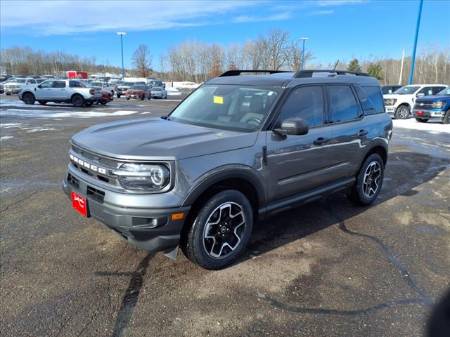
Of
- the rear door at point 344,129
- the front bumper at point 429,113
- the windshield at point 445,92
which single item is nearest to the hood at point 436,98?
the front bumper at point 429,113

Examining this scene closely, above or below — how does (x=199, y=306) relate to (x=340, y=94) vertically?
below

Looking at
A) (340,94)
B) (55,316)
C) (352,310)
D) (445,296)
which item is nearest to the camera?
(55,316)

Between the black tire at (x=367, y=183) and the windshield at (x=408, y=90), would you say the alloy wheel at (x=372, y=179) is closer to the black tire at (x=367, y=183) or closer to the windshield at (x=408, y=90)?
the black tire at (x=367, y=183)

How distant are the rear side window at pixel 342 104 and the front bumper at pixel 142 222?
98.6 inches

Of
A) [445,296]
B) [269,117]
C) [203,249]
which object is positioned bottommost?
[445,296]

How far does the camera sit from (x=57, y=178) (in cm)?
632

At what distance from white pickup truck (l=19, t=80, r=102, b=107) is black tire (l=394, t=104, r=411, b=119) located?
18.3 m

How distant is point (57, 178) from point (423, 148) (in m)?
10.0

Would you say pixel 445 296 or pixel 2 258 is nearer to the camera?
pixel 445 296

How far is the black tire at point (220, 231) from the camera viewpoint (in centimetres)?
318

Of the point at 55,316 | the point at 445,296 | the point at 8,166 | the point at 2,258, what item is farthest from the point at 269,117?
the point at 8,166

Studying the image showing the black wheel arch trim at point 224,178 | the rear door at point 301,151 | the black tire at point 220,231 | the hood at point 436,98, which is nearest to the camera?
the black wheel arch trim at point 224,178

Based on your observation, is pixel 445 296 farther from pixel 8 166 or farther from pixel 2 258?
pixel 8 166

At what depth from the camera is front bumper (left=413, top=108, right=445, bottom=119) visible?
16.2m
